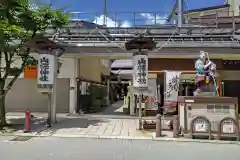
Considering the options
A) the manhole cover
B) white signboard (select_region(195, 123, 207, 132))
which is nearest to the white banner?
white signboard (select_region(195, 123, 207, 132))

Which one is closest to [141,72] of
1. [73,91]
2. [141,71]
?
[141,71]

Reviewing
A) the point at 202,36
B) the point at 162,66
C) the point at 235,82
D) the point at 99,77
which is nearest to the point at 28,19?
the point at 162,66

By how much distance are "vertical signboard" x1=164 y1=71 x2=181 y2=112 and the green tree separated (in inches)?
301

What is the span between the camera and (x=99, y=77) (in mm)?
29109

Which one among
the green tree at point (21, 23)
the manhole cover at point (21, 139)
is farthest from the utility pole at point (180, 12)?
the manhole cover at point (21, 139)

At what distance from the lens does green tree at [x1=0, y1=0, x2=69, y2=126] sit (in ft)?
43.5

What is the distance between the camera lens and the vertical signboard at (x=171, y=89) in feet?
61.9

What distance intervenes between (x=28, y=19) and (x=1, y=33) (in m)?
1.71

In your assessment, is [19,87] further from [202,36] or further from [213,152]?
[213,152]

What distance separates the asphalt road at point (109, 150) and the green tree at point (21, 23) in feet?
13.0

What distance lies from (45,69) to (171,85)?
8.06 metres

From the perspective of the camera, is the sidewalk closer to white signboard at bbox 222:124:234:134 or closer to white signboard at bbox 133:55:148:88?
white signboard at bbox 133:55:148:88

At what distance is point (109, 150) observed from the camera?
9.77 m

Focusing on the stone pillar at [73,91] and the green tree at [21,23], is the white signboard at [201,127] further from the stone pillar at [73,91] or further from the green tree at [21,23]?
the stone pillar at [73,91]
